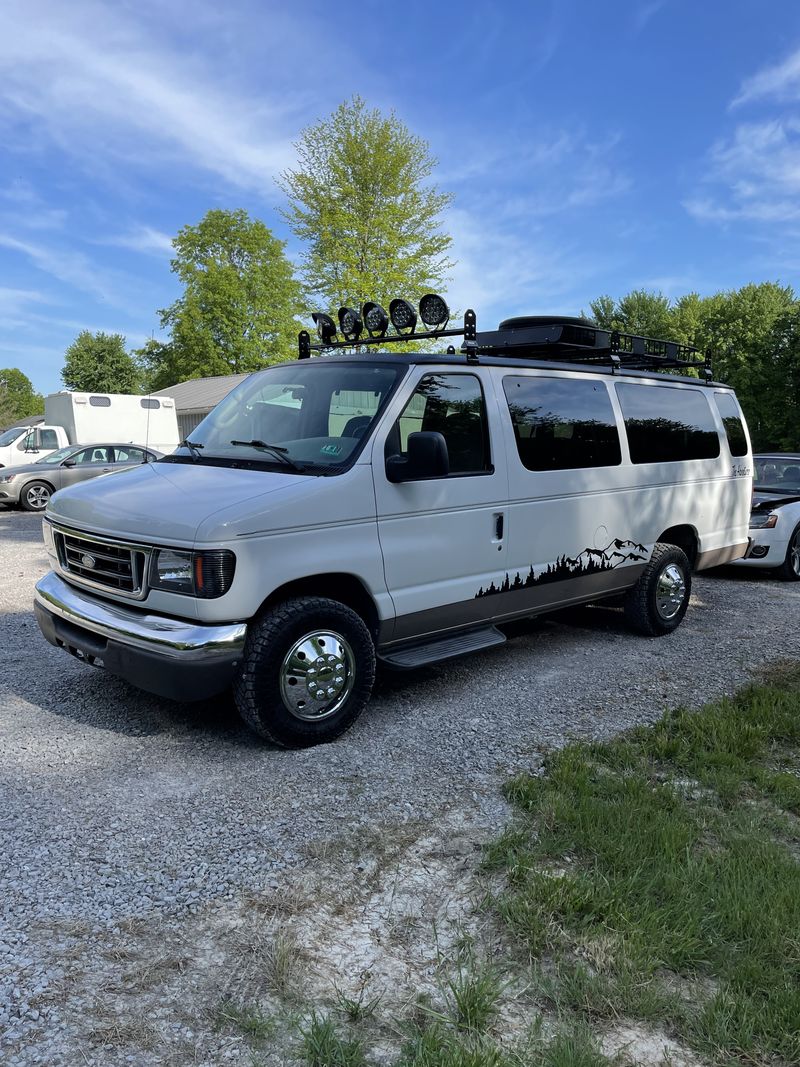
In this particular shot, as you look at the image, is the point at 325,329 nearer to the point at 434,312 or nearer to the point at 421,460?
the point at 434,312

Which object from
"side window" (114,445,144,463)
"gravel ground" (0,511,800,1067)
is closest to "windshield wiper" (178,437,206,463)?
"gravel ground" (0,511,800,1067)

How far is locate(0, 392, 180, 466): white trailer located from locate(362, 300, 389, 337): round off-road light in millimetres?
14237

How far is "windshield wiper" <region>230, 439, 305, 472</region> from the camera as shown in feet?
13.6

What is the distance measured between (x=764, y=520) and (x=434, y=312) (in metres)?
5.64

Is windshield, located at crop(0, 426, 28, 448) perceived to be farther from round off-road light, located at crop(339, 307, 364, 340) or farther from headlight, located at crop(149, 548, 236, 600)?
headlight, located at crop(149, 548, 236, 600)

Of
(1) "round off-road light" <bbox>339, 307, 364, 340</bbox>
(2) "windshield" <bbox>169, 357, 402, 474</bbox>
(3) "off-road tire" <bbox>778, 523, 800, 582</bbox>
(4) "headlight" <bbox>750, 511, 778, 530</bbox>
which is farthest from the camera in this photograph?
(3) "off-road tire" <bbox>778, 523, 800, 582</bbox>

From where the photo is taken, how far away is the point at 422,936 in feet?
8.41

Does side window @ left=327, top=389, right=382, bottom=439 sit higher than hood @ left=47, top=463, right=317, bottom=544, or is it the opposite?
side window @ left=327, top=389, right=382, bottom=439

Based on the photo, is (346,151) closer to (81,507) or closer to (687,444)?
(687,444)

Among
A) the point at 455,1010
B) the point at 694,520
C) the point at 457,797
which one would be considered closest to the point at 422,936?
the point at 455,1010

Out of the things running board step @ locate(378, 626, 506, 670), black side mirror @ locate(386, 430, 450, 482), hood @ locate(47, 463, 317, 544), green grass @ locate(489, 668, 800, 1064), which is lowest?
green grass @ locate(489, 668, 800, 1064)

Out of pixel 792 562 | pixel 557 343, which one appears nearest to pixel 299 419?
pixel 557 343

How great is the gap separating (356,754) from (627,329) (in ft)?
149

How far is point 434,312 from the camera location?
513 cm
